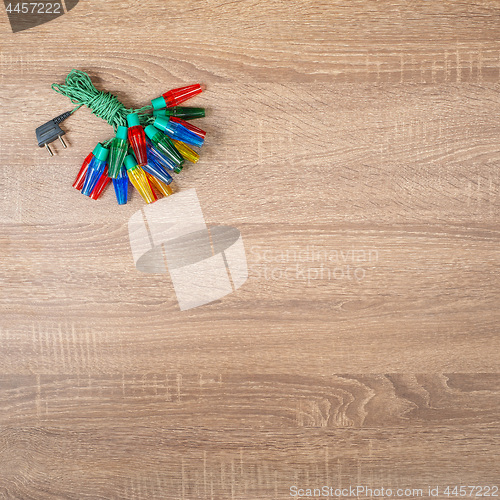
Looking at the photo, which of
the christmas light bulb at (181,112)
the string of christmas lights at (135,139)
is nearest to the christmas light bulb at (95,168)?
the string of christmas lights at (135,139)

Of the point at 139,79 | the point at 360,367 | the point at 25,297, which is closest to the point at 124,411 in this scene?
the point at 25,297

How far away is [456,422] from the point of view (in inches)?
29.5

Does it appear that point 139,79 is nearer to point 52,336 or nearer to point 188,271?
point 188,271

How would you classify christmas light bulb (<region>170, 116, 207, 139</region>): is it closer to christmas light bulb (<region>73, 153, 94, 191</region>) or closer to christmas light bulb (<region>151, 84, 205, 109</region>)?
christmas light bulb (<region>151, 84, 205, 109</region>)

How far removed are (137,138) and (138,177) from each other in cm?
6

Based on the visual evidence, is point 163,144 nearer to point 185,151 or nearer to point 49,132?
point 185,151

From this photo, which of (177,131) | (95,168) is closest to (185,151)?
(177,131)

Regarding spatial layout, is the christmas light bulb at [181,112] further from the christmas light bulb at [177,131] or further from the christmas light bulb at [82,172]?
the christmas light bulb at [82,172]

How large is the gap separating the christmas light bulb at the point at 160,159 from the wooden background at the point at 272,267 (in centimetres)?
3

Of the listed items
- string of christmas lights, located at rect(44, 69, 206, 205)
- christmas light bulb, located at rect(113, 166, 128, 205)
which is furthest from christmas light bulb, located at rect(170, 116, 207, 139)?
christmas light bulb, located at rect(113, 166, 128, 205)

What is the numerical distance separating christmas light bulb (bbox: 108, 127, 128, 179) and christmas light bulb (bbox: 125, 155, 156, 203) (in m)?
0.01

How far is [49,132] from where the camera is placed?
72 centimetres

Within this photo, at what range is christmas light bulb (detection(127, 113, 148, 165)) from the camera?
2.27 ft

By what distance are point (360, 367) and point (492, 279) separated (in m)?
0.27
